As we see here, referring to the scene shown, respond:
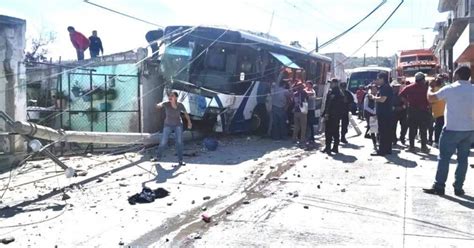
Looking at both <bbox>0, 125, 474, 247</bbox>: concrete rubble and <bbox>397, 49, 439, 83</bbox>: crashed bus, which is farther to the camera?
<bbox>397, 49, 439, 83</bbox>: crashed bus

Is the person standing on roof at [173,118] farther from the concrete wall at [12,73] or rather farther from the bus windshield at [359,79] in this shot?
the bus windshield at [359,79]

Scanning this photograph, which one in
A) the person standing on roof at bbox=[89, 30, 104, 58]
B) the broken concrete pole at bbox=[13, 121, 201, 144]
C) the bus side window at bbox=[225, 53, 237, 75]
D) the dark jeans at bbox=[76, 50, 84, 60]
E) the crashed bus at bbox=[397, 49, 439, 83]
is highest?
the crashed bus at bbox=[397, 49, 439, 83]

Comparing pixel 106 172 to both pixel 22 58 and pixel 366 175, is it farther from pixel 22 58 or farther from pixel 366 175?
pixel 366 175

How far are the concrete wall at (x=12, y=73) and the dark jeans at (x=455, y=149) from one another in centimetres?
764

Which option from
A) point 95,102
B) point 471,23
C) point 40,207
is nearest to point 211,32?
point 95,102

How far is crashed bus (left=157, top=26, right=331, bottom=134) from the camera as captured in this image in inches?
514

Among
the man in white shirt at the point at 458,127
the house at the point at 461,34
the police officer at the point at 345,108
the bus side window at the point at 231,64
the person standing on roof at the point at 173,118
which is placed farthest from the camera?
the house at the point at 461,34

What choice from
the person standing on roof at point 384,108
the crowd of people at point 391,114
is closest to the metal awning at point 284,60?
the crowd of people at point 391,114

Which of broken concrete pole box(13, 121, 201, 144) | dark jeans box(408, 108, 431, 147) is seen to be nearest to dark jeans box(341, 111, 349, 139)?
dark jeans box(408, 108, 431, 147)

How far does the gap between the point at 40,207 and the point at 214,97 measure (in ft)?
22.3

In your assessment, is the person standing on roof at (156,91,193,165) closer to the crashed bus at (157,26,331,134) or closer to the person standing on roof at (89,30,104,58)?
the crashed bus at (157,26,331,134)

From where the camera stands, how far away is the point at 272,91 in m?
13.8

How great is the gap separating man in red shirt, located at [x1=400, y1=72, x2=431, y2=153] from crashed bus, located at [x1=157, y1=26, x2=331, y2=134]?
4.34 metres

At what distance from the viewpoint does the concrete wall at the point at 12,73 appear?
9852 mm
